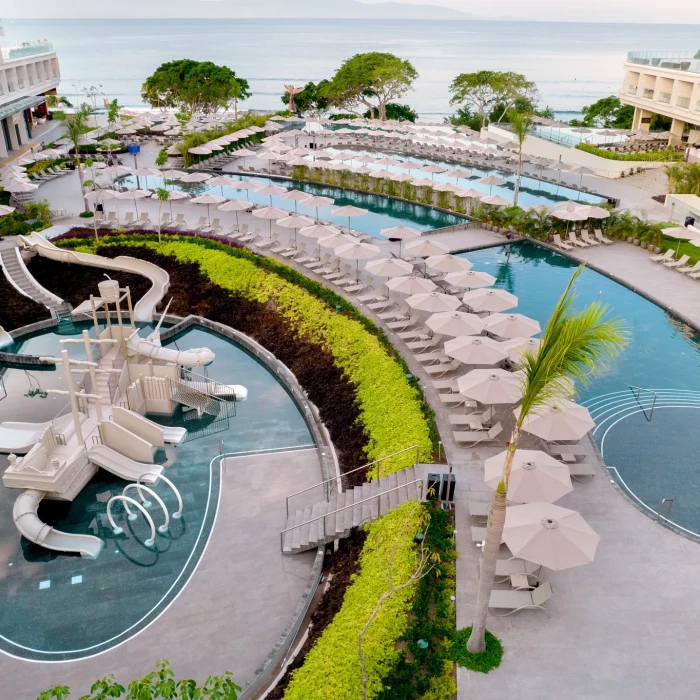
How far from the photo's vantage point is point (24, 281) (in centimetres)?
2888

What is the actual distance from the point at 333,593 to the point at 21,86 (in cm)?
6232

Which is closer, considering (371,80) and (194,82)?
(194,82)

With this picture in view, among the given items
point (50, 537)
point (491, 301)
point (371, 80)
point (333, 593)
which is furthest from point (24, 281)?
point (371, 80)

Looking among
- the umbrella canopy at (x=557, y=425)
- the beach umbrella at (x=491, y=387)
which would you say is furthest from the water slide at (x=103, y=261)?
the umbrella canopy at (x=557, y=425)

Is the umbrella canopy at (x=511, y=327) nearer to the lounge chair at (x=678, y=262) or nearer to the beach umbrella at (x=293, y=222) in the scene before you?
the beach umbrella at (x=293, y=222)

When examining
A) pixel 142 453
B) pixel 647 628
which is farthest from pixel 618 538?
pixel 142 453

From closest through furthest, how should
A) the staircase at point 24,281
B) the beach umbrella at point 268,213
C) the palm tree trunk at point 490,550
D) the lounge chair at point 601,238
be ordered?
the palm tree trunk at point 490,550 → the staircase at point 24,281 → the beach umbrella at point 268,213 → the lounge chair at point 601,238

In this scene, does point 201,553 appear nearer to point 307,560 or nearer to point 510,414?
point 307,560

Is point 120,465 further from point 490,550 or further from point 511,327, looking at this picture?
point 511,327

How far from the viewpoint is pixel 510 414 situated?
18.4 metres

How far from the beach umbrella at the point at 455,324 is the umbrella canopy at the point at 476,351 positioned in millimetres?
822

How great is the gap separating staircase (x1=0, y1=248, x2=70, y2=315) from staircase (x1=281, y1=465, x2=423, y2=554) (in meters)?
17.5

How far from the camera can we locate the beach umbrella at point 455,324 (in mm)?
19766

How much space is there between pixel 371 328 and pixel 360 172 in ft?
73.4
